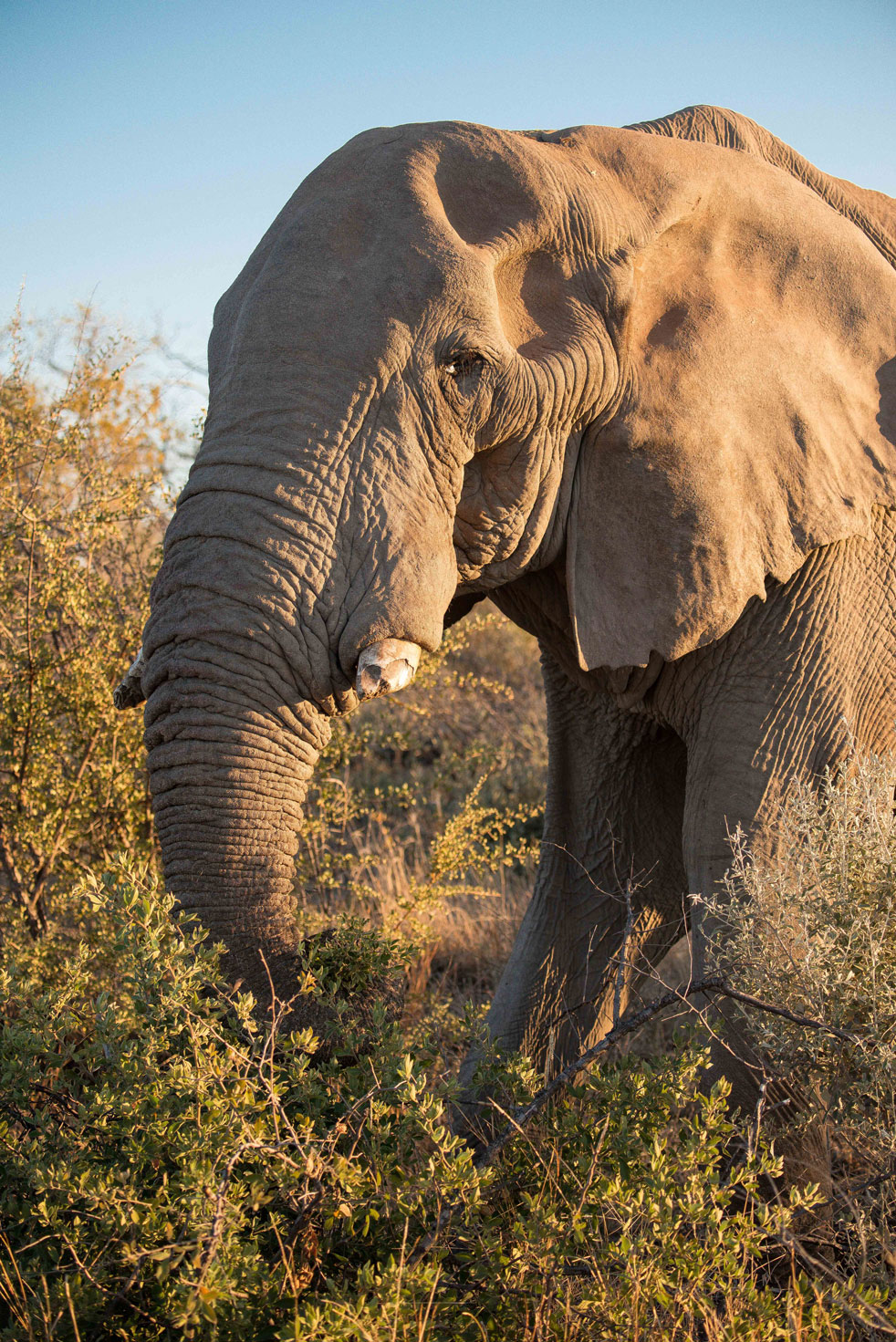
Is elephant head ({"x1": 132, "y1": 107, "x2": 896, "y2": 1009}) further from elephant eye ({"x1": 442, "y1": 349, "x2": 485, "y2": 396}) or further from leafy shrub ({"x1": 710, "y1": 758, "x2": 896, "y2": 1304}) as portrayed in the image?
leafy shrub ({"x1": 710, "y1": 758, "x2": 896, "y2": 1304})

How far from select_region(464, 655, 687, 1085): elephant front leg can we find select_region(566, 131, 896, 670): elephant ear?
32.6 inches

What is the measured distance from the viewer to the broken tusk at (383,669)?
249cm

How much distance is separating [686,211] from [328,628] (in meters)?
1.54

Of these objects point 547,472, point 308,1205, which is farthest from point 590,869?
point 308,1205

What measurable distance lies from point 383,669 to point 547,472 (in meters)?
0.79

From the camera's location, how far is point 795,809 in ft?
9.52

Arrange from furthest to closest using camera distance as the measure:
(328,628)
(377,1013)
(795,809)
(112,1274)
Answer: (795,809)
(328,628)
(377,1013)
(112,1274)

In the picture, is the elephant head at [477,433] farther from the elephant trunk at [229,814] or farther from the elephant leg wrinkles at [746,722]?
the elephant leg wrinkles at [746,722]

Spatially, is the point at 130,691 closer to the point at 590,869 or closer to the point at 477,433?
the point at 477,433

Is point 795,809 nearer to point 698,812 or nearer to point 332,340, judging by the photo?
point 698,812

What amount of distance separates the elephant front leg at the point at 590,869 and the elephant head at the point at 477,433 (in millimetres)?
823

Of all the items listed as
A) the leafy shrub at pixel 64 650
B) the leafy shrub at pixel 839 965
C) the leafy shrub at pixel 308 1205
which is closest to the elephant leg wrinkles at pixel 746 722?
the leafy shrub at pixel 839 965

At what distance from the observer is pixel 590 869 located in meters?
4.13

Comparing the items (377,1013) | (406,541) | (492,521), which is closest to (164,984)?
(377,1013)
